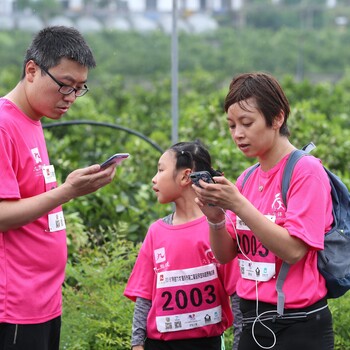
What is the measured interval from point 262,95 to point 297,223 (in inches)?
19.6

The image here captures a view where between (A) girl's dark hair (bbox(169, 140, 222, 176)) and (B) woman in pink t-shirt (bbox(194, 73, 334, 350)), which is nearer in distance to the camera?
(B) woman in pink t-shirt (bbox(194, 73, 334, 350))

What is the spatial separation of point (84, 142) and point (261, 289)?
5.90 meters

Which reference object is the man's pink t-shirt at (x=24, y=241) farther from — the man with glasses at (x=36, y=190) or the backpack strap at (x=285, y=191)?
the backpack strap at (x=285, y=191)

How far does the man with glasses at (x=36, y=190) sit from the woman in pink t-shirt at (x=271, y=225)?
516mm

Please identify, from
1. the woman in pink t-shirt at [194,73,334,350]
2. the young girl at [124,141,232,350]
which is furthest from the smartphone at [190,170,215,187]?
the young girl at [124,141,232,350]

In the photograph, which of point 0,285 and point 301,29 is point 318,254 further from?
point 301,29

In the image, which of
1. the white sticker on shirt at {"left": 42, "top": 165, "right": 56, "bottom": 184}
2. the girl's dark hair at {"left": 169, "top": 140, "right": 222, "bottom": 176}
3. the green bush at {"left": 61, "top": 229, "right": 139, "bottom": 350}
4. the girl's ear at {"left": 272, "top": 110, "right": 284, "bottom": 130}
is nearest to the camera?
the girl's ear at {"left": 272, "top": 110, "right": 284, "bottom": 130}

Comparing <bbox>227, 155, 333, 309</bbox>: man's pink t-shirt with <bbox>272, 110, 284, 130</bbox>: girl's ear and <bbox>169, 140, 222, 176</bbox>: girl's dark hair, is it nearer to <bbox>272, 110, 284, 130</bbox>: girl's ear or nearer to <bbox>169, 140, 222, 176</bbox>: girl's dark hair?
<bbox>272, 110, 284, 130</bbox>: girl's ear

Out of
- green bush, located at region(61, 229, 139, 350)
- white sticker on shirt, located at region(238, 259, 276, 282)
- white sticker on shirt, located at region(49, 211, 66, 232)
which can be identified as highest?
white sticker on shirt, located at region(49, 211, 66, 232)

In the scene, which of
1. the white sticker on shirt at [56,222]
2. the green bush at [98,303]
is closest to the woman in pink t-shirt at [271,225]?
the white sticker on shirt at [56,222]

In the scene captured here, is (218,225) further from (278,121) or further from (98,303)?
(98,303)

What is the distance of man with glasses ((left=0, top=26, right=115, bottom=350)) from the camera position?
3334 mm

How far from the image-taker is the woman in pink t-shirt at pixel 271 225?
320 centimetres

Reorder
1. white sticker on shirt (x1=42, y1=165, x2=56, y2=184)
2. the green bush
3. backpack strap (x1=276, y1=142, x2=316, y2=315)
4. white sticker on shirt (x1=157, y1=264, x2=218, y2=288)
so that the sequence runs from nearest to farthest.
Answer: backpack strap (x1=276, y1=142, x2=316, y2=315)
white sticker on shirt (x1=42, y1=165, x2=56, y2=184)
white sticker on shirt (x1=157, y1=264, x2=218, y2=288)
the green bush
